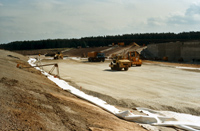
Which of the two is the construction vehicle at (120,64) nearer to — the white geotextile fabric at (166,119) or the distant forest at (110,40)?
the white geotextile fabric at (166,119)

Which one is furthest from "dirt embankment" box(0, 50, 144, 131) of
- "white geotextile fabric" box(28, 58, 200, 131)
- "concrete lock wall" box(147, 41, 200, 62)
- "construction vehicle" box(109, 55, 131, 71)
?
"concrete lock wall" box(147, 41, 200, 62)

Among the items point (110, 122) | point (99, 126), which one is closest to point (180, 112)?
point (110, 122)

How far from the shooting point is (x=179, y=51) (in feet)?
143

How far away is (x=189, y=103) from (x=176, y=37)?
86.2 m

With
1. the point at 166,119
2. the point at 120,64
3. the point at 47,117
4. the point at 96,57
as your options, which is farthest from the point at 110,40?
the point at 47,117

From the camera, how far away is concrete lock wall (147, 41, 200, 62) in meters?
39.5

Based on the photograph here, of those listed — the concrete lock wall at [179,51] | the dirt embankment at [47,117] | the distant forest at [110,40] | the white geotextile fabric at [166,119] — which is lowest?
the white geotextile fabric at [166,119]

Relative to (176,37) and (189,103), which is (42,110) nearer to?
(189,103)

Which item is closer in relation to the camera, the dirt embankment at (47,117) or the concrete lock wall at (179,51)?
the dirt embankment at (47,117)

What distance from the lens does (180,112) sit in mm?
9039

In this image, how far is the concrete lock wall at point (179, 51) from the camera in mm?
39531

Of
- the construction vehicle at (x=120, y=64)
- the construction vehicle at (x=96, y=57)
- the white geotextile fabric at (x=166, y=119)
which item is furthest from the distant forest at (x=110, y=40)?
the white geotextile fabric at (x=166, y=119)

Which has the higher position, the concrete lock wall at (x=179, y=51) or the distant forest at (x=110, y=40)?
the distant forest at (x=110, y=40)

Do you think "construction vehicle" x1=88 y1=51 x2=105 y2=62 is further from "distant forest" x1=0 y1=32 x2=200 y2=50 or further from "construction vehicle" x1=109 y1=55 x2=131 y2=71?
"distant forest" x1=0 y1=32 x2=200 y2=50
